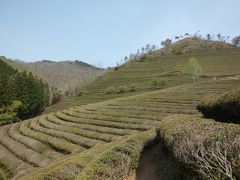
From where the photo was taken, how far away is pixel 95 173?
15414 mm

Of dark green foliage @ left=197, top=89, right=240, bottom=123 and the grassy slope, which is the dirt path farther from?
the grassy slope

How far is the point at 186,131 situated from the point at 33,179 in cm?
759

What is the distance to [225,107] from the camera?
53.0ft

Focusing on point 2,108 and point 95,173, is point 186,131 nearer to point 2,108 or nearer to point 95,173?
point 95,173

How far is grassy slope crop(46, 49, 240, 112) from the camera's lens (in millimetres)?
111500

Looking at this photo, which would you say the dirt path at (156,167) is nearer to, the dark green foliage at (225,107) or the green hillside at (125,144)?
the green hillside at (125,144)

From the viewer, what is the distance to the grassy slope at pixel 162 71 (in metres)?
112

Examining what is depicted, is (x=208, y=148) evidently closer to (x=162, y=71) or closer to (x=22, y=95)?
(x=22, y=95)

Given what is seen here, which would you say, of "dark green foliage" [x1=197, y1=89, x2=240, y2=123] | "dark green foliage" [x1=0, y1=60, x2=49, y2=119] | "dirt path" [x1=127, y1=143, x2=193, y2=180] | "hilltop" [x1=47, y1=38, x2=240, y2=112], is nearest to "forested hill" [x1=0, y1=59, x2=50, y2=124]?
"dark green foliage" [x1=0, y1=60, x2=49, y2=119]

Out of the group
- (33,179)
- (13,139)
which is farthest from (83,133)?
(33,179)

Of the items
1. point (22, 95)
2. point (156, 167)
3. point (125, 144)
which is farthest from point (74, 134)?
point (22, 95)

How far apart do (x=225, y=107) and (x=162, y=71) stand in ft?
417

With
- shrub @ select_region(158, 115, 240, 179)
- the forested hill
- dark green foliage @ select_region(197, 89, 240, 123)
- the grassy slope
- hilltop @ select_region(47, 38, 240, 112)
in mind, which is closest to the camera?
shrub @ select_region(158, 115, 240, 179)

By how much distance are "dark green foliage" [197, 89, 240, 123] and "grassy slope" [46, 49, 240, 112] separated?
86073 mm
